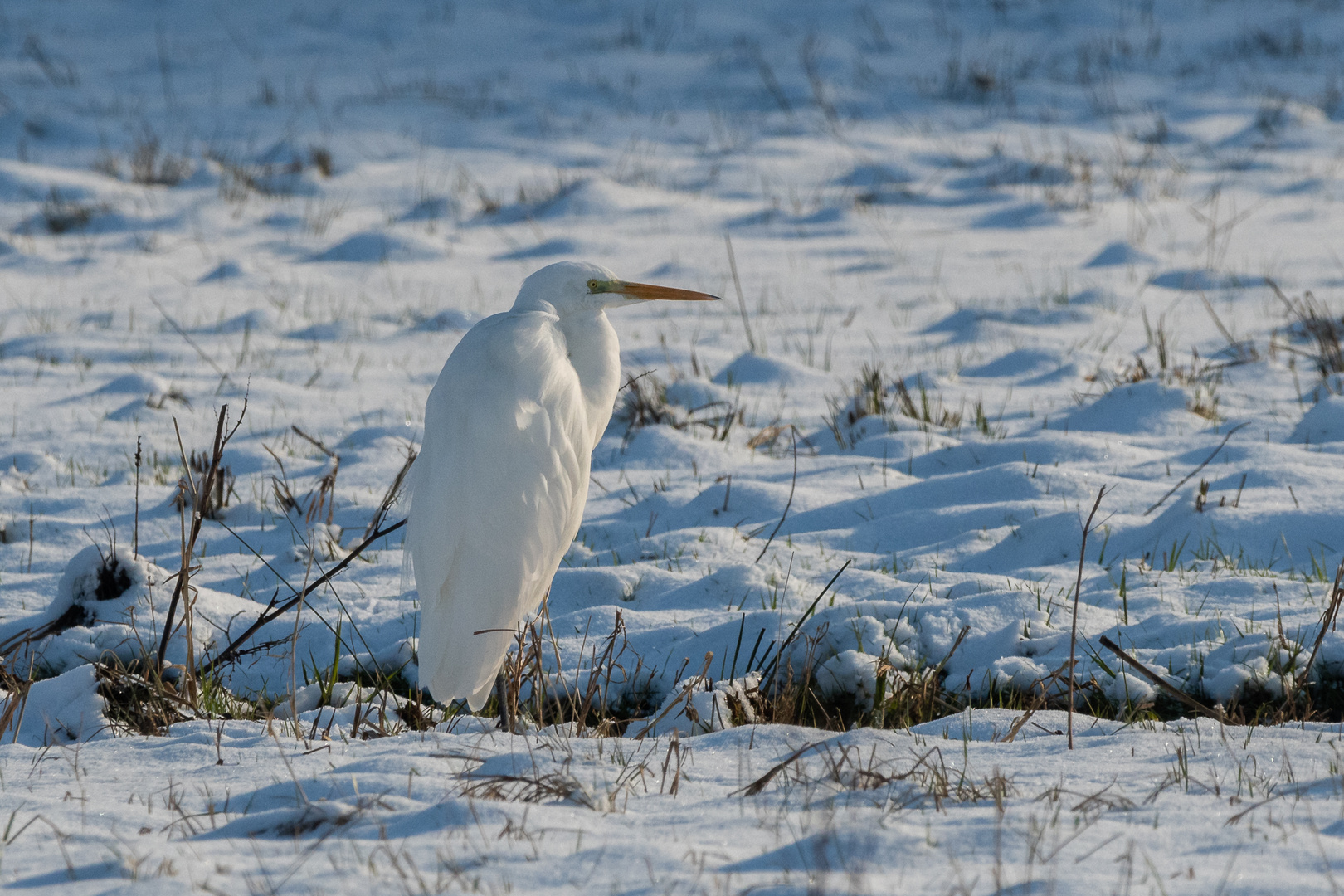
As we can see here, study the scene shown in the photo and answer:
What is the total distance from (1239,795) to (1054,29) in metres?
12.3

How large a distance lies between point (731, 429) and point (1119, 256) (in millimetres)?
3469

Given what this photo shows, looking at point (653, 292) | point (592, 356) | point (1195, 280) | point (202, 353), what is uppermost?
point (653, 292)

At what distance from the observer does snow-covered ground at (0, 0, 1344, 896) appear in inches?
72.4

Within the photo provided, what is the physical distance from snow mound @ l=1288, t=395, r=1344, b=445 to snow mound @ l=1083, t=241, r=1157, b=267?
2.91 meters

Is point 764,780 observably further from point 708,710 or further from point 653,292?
point 653,292

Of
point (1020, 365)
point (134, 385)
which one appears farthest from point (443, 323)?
point (1020, 365)

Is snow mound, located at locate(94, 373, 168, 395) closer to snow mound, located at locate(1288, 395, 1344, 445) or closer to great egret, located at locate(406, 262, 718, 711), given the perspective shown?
great egret, located at locate(406, 262, 718, 711)

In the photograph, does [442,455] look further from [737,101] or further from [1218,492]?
[737,101]

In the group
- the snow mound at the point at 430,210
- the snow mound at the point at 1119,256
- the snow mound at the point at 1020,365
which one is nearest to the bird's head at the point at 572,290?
the snow mound at the point at 1020,365

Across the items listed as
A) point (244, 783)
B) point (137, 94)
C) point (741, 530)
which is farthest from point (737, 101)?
point (244, 783)

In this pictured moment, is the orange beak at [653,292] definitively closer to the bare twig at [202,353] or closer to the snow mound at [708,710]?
the snow mound at [708,710]

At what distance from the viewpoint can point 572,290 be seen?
284 cm

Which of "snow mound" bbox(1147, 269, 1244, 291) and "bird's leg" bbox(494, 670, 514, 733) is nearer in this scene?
"bird's leg" bbox(494, 670, 514, 733)

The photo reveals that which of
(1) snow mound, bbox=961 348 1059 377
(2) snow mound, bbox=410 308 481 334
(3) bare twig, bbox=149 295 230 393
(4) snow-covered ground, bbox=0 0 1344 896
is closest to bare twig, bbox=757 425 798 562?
(4) snow-covered ground, bbox=0 0 1344 896
